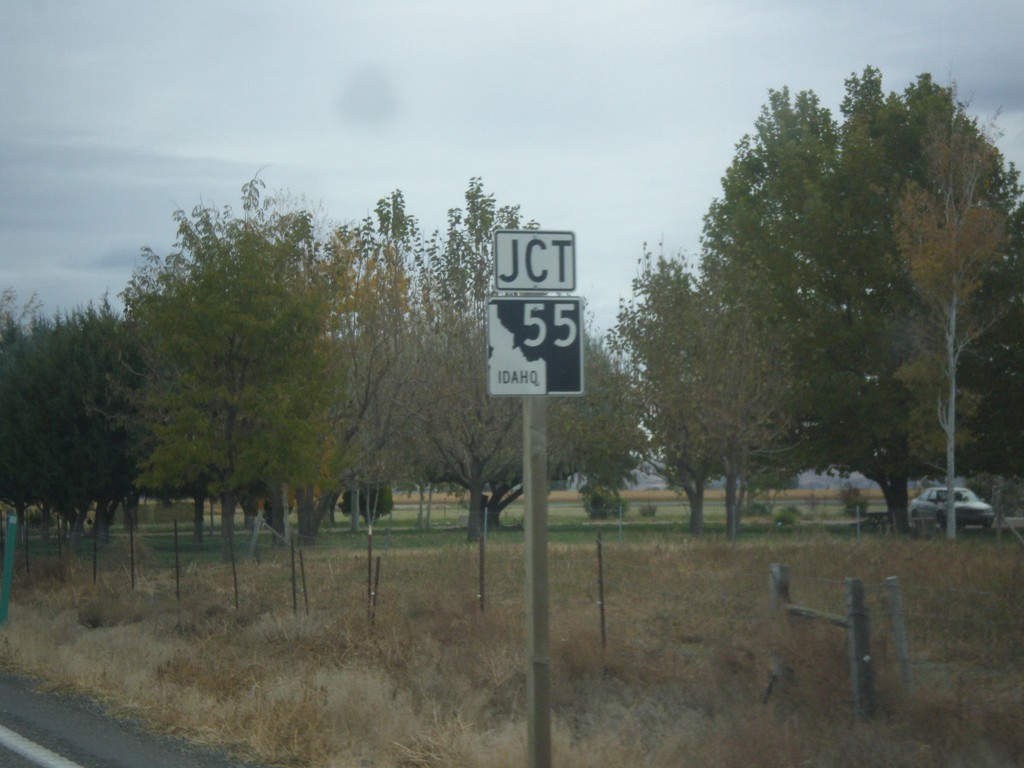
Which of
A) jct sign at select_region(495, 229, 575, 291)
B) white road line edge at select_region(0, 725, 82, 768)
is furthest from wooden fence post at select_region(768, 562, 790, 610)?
white road line edge at select_region(0, 725, 82, 768)

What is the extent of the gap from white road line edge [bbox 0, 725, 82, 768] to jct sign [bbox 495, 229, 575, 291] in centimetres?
473

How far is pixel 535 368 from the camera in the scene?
24.1 feet

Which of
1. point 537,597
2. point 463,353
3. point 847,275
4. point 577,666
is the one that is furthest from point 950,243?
point 537,597

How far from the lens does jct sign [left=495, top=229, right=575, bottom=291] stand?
742 cm

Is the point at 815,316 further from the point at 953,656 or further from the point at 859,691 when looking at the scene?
the point at 859,691

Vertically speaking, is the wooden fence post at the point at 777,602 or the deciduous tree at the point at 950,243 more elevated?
the deciduous tree at the point at 950,243

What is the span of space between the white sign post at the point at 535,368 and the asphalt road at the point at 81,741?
2.70 metres

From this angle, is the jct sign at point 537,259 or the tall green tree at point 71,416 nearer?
the jct sign at point 537,259

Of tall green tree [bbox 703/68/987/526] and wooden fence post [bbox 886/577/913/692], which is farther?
tall green tree [bbox 703/68/987/526]

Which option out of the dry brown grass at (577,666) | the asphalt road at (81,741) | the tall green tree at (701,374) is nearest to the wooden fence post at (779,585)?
the dry brown grass at (577,666)

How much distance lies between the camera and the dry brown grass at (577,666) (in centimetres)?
828

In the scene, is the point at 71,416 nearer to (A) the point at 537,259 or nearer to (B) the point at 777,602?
(B) the point at 777,602

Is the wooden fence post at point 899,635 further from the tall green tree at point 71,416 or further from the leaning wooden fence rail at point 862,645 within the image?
the tall green tree at point 71,416

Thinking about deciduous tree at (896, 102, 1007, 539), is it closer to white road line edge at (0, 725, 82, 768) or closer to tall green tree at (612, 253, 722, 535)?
tall green tree at (612, 253, 722, 535)
